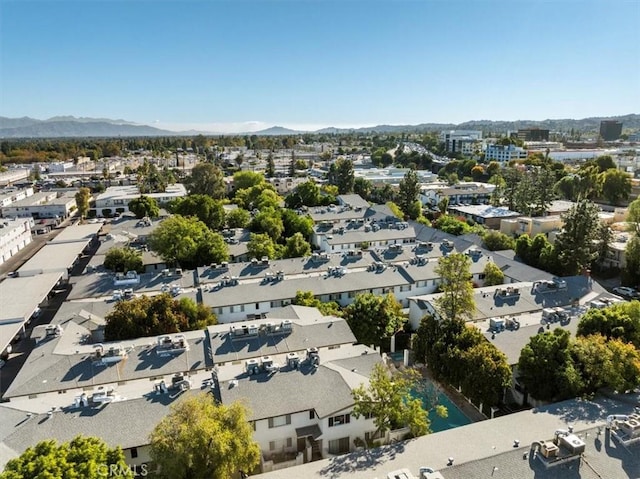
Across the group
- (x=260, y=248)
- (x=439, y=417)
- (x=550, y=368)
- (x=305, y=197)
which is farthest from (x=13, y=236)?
(x=550, y=368)

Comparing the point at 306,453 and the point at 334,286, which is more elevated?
the point at 334,286

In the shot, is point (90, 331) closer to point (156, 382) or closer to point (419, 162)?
point (156, 382)

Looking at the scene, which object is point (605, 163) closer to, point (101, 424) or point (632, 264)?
point (632, 264)

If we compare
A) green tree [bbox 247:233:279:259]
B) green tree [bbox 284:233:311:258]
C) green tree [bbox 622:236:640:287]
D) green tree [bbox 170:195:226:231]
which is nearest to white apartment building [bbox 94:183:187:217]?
green tree [bbox 170:195:226:231]

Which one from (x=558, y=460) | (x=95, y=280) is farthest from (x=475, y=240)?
(x=95, y=280)

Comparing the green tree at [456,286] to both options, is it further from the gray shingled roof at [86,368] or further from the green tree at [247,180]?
the green tree at [247,180]

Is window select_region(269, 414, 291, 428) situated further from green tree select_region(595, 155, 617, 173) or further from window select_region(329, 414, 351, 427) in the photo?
green tree select_region(595, 155, 617, 173)
